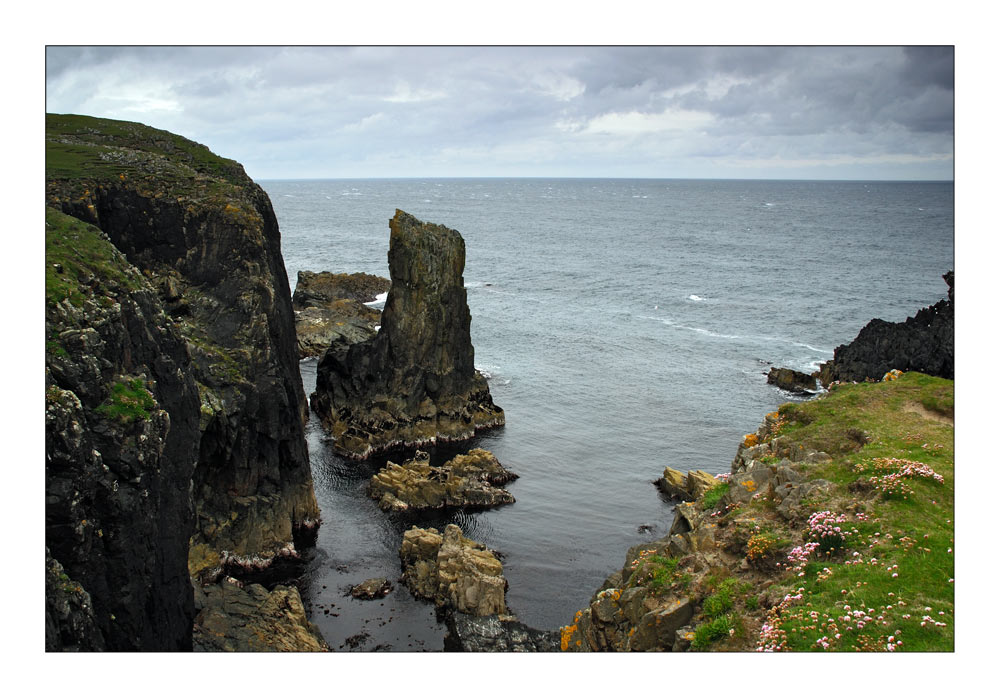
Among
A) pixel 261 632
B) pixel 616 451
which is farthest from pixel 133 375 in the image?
pixel 616 451

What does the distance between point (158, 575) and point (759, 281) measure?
12975cm

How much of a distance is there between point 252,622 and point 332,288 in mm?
82977

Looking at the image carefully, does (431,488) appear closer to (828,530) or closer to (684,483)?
(684,483)

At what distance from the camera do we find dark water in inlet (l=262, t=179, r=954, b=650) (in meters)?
47.3

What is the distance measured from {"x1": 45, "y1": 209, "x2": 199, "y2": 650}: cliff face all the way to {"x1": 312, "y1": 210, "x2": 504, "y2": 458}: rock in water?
36016 mm

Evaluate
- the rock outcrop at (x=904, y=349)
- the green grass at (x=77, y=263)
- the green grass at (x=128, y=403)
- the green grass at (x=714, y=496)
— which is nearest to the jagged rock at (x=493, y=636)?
the green grass at (x=714, y=496)

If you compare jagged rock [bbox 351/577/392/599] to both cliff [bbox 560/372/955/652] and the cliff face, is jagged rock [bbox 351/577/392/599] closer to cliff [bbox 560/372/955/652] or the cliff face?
the cliff face

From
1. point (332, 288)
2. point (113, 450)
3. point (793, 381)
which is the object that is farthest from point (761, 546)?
point (332, 288)

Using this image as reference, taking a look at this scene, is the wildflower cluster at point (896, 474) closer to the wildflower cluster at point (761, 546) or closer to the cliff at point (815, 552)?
the cliff at point (815, 552)

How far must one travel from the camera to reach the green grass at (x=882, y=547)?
20094mm

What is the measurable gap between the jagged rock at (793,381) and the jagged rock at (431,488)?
1445 inches

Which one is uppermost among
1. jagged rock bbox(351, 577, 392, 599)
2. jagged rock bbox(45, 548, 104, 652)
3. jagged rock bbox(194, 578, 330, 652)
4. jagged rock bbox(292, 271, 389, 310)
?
jagged rock bbox(292, 271, 389, 310)

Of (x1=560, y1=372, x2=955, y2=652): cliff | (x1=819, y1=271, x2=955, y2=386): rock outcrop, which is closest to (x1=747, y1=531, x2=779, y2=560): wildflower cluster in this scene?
(x1=560, y1=372, x2=955, y2=652): cliff

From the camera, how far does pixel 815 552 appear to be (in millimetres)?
23797
